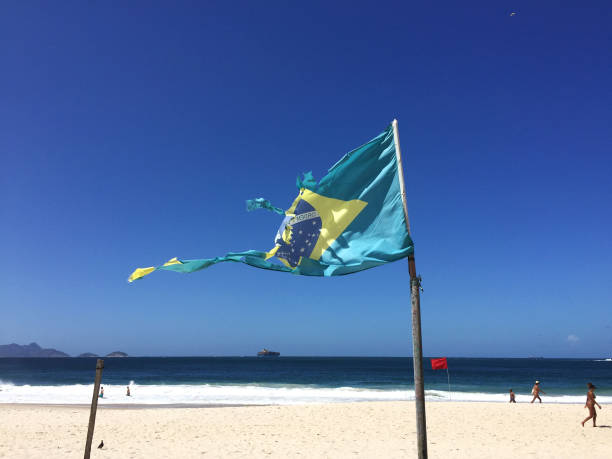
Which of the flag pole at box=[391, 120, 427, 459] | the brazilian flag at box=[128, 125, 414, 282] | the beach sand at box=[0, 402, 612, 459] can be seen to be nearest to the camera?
the flag pole at box=[391, 120, 427, 459]

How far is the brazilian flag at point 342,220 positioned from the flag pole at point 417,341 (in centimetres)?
12

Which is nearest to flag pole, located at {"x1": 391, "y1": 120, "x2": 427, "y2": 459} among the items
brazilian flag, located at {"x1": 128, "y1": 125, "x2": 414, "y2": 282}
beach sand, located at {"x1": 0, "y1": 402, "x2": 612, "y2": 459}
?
brazilian flag, located at {"x1": 128, "y1": 125, "x2": 414, "y2": 282}

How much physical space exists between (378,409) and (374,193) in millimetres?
16714

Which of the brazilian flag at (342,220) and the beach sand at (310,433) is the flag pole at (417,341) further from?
the beach sand at (310,433)

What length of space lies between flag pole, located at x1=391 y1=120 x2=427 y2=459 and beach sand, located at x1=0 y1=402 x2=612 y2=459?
25.9ft

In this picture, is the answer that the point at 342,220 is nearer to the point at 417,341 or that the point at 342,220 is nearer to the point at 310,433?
the point at 417,341

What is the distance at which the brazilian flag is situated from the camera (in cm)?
546

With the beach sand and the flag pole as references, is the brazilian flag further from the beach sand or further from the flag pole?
the beach sand

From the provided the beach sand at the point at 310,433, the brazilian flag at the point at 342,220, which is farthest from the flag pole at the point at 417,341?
the beach sand at the point at 310,433

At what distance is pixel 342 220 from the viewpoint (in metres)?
5.74

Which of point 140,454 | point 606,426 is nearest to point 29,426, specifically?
point 140,454

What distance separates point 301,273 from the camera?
572 cm

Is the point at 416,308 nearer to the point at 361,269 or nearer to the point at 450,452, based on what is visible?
the point at 361,269

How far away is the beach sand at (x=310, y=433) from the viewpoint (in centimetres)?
1223
